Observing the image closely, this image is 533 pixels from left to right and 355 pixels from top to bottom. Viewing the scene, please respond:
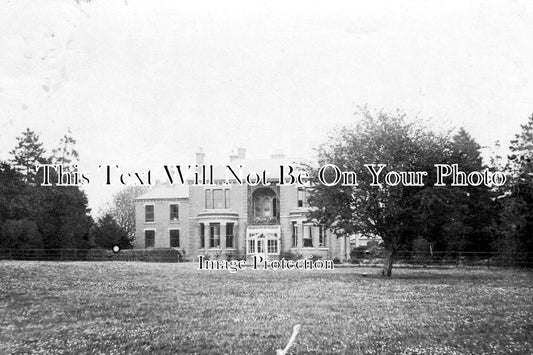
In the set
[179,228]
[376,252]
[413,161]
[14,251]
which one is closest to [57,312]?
[413,161]

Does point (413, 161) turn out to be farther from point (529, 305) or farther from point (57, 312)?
point (57, 312)

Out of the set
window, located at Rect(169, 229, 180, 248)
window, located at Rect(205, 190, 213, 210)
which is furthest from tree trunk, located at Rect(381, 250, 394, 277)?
window, located at Rect(169, 229, 180, 248)

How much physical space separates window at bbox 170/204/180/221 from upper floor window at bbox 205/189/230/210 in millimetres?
4602

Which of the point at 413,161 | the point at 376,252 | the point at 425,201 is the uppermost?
the point at 413,161

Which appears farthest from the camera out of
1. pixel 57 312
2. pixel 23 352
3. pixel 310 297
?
pixel 310 297

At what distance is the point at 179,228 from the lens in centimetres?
5388

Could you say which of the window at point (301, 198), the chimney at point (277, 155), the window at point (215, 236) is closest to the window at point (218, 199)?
the window at point (215, 236)

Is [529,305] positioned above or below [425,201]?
below

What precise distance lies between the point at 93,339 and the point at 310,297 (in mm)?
8049

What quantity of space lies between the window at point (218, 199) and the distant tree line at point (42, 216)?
8.61 meters

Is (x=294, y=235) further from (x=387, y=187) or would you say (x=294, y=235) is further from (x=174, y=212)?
(x=387, y=187)

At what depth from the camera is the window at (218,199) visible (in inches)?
1988

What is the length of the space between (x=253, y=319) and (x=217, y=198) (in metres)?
37.9

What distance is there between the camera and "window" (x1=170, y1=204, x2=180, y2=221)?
54.1 meters
